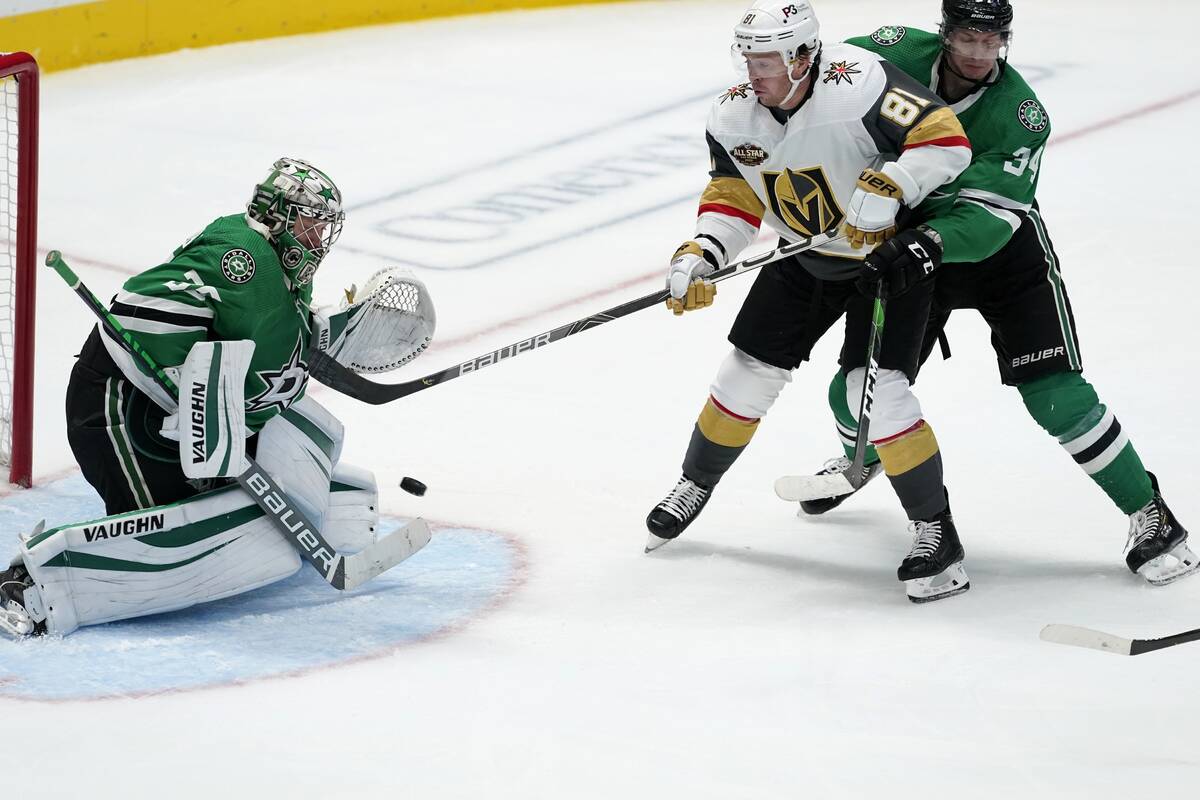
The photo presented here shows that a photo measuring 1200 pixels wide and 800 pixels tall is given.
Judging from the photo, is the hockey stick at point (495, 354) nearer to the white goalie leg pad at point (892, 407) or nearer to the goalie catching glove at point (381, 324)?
the goalie catching glove at point (381, 324)

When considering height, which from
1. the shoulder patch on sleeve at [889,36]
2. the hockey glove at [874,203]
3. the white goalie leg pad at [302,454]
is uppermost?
the shoulder patch on sleeve at [889,36]

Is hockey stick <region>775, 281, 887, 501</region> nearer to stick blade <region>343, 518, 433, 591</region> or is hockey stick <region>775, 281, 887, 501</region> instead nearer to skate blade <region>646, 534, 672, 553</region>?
skate blade <region>646, 534, 672, 553</region>

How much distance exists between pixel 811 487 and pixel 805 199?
616mm

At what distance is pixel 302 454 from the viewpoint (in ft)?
10.4

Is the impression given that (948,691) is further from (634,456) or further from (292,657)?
(634,456)

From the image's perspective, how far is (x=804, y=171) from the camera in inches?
126

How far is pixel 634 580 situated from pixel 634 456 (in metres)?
0.71

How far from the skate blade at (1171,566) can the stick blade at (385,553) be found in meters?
1.33

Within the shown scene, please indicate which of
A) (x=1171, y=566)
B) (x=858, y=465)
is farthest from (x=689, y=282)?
(x=1171, y=566)

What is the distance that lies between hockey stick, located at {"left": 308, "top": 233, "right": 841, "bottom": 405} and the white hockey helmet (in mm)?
353

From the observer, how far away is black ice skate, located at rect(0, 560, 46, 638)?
295 cm

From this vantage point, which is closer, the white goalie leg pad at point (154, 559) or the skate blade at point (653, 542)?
the white goalie leg pad at point (154, 559)

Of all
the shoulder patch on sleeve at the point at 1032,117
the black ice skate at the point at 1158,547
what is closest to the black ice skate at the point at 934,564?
the black ice skate at the point at 1158,547

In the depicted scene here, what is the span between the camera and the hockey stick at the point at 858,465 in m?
3.20
